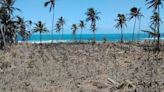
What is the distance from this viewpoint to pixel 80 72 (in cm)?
3938

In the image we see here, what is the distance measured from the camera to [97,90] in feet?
96.4

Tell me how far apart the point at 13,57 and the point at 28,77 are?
52.9 ft

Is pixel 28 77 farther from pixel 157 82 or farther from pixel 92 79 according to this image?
pixel 157 82

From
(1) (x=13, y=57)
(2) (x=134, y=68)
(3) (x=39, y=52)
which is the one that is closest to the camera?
(2) (x=134, y=68)

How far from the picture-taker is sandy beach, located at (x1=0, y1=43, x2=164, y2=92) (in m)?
30.3

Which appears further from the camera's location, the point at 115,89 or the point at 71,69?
the point at 71,69

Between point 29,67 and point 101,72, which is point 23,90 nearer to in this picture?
point 101,72

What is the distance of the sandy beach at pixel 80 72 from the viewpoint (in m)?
30.3

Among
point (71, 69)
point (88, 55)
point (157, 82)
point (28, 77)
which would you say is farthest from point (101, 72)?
point (88, 55)

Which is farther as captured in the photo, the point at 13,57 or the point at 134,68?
the point at 13,57

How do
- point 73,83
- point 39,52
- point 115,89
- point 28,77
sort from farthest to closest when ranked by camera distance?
point 39,52 < point 28,77 < point 73,83 < point 115,89

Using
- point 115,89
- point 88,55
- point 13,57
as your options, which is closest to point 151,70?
point 115,89

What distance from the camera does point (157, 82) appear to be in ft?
97.5

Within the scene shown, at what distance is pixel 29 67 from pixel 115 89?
17022mm
